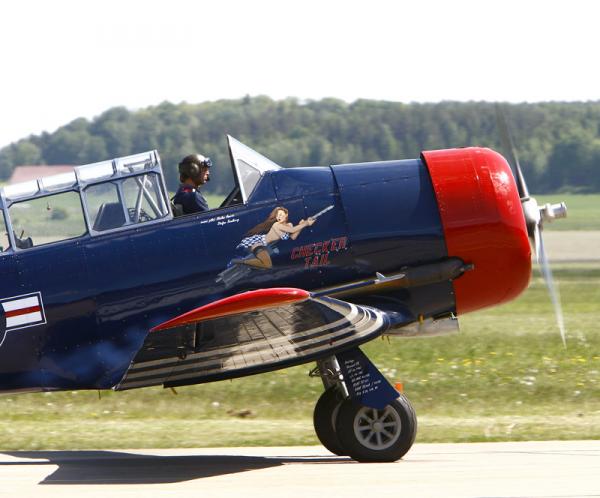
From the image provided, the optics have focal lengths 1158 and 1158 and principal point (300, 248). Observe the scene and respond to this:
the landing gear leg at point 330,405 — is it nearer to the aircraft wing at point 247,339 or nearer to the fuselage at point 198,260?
the aircraft wing at point 247,339

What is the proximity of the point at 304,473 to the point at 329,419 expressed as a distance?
732 millimetres

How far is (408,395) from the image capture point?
43.4 feet

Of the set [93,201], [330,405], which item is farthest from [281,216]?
[330,405]

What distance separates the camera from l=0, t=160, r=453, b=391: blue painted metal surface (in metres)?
9.23

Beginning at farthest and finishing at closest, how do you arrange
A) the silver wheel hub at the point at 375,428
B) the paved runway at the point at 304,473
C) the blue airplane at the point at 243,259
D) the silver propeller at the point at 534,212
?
the silver propeller at the point at 534,212 < the silver wheel hub at the point at 375,428 < the blue airplane at the point at 243,259 < the paved runway at the point at 304,473

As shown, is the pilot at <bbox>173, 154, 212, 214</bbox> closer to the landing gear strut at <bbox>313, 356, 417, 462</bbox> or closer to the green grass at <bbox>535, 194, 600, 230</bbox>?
the landing gear strut at <bbox>313, 356, 417, 462</bbox>

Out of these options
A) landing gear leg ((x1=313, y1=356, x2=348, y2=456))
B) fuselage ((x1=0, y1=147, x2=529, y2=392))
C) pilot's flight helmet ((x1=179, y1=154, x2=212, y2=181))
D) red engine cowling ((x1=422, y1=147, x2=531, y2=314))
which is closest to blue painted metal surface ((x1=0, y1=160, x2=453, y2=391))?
fuselage ((x1=0, y1=147, x2=529, y2=392))

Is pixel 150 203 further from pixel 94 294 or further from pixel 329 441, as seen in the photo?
pixel 329 441

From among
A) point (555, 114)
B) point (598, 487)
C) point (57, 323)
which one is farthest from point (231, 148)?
point (555, 114)

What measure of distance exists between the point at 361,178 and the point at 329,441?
7.31 feet

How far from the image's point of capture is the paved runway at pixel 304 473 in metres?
8.23

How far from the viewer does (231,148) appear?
31.2ft

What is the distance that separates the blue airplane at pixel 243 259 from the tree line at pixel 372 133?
36269 mm

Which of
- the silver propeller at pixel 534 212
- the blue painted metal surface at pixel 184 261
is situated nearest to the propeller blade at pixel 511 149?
the silver propeller at pixel 534 212
